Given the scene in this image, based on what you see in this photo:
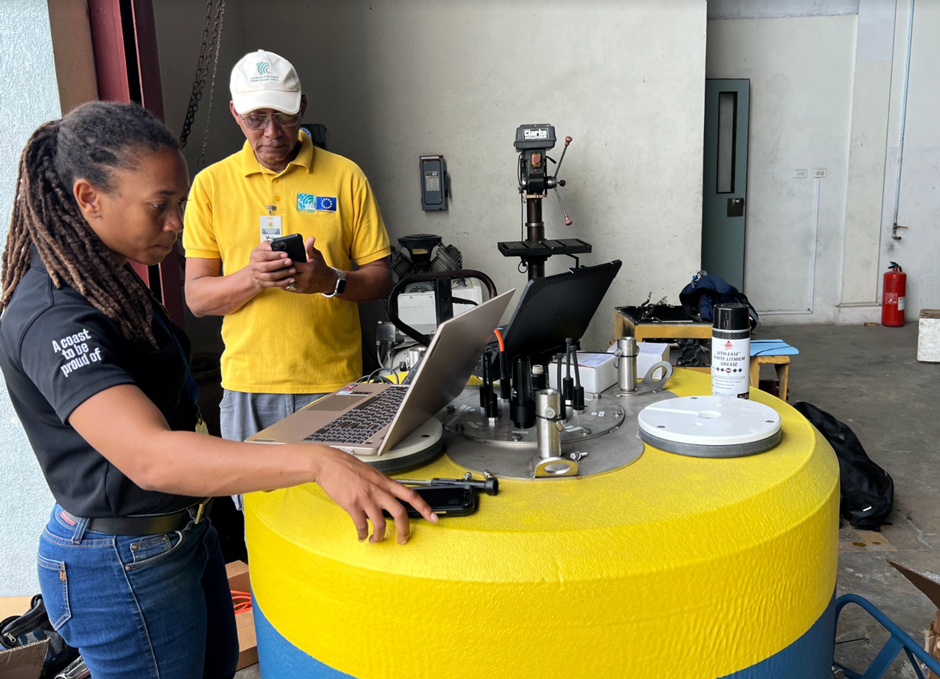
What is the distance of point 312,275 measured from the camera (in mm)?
1715

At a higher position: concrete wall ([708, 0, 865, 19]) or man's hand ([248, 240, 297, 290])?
concrete wall ([708, 0, 865, 19])

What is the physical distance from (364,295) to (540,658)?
1262mm

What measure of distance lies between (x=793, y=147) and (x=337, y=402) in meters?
6.29

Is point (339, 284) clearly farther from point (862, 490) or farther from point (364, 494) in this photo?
point (862, 490)

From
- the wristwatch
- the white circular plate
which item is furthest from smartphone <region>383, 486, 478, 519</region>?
the wristwatch

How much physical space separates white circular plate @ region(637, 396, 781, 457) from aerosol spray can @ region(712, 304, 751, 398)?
0.10 meters

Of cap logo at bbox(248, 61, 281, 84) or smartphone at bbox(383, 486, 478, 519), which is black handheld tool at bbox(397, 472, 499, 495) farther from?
cap logo at bbox(248, 61, 281, 84)

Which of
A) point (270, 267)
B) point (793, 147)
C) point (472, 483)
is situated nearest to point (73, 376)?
point (472, 483)

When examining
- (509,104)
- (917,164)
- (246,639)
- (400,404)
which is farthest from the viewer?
(917,164)

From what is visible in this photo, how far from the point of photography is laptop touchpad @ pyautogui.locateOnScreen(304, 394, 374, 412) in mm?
1381

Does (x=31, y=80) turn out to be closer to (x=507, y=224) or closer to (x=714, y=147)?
(x=507, y=224)

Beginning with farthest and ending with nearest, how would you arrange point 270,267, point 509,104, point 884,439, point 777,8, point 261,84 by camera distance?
point 777,8, point 509,104, point 884,439, point 261,84, point 270,267

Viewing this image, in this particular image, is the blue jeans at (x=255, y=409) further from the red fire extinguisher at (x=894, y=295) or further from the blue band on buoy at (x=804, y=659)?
the red fire extinguisher at (x=894, y=295)

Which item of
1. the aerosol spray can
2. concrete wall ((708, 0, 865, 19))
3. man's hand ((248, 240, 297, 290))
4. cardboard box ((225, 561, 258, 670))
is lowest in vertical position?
cardboard box ((225, 561, 258, 670))
